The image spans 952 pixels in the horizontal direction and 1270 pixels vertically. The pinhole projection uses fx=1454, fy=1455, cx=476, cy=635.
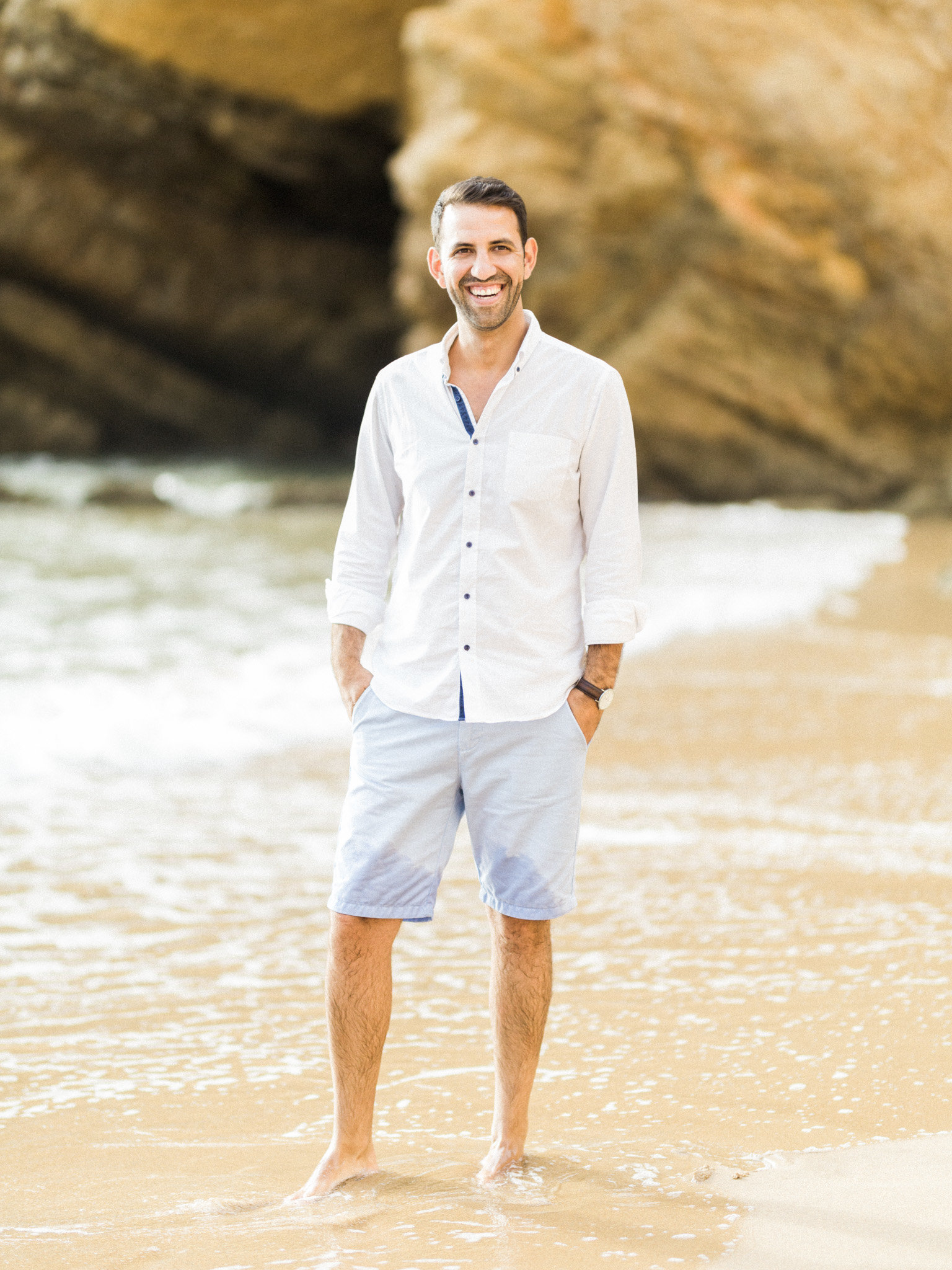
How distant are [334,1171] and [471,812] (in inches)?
20.4

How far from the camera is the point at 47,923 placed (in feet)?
10.1

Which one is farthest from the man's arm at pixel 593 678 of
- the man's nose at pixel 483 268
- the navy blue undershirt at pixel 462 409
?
the man's nose at pixel 483 268

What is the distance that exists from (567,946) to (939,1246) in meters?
1.31

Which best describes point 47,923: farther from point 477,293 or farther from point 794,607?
point 794,607

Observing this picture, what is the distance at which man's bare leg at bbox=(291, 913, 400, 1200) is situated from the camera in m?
2.01

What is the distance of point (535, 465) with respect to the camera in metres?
2.02

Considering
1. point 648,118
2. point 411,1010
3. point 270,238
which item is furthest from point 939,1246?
point 270,238

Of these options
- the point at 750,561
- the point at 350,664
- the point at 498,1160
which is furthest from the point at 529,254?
the point at 750,561

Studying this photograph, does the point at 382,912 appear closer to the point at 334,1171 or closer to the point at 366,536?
the point at 334,1171

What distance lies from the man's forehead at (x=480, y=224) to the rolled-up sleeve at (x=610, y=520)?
0.25 metres

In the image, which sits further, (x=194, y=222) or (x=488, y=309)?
(x=194, y=222)

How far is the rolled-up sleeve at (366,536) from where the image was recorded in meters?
2.15

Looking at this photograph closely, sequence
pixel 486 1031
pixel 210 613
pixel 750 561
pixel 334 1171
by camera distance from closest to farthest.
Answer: pixel 334 1171 < pixel 486 1031 < pixel 210 613 < pixel 750 561

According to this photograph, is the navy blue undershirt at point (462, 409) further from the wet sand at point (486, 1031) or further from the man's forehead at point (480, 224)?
the wet sand at point (486, 1031)
